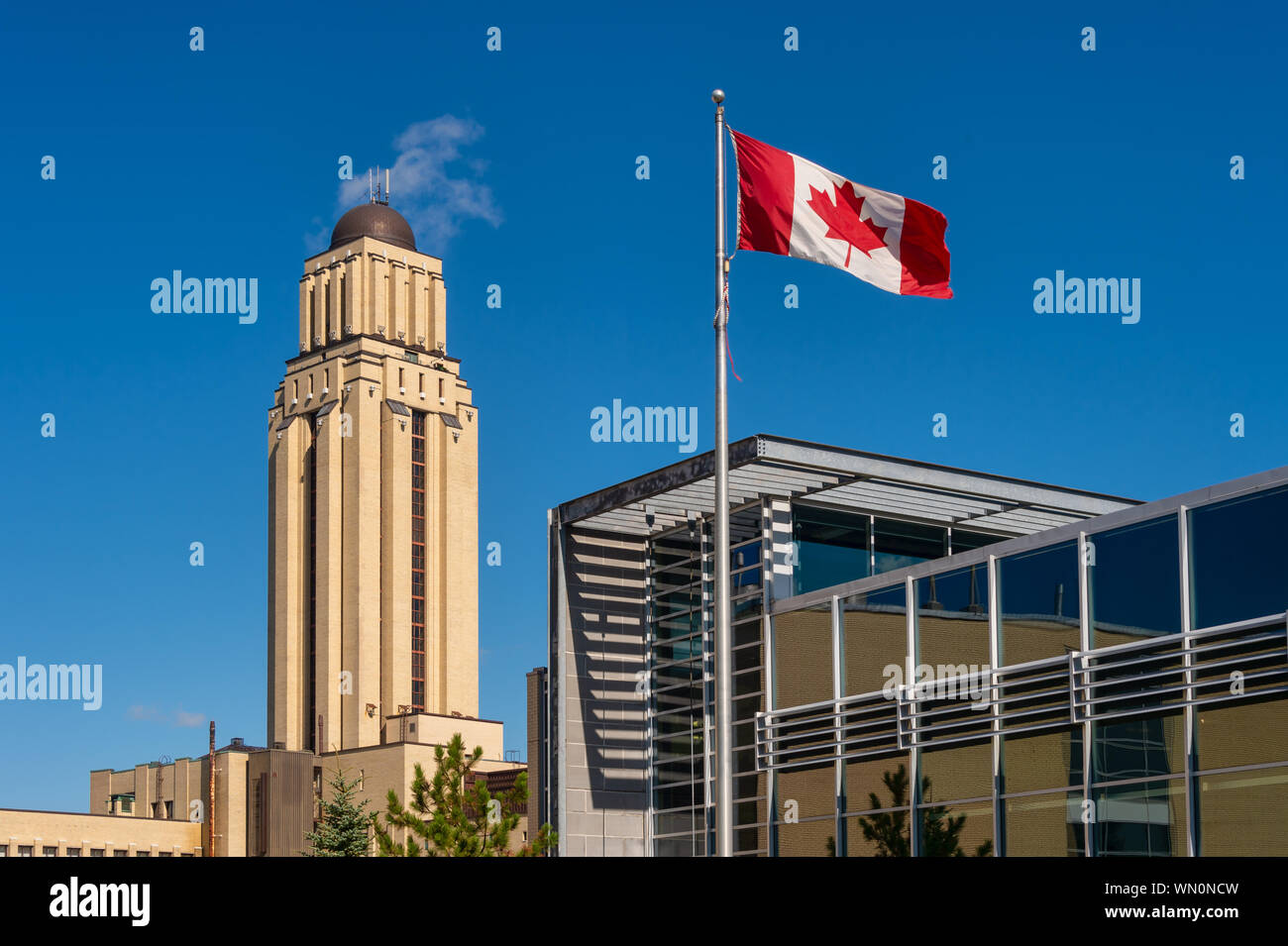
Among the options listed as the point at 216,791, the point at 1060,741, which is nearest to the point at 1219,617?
the point at 1060,741

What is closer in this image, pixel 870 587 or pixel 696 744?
pixel 870 587

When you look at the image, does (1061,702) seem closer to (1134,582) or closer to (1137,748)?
(1137,748)

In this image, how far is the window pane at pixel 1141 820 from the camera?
2217 cm

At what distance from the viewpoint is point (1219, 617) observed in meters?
22.1

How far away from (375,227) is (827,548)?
9398cm

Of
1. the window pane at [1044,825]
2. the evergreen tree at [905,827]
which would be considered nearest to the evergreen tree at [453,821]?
the evergreen tree at [905,827]

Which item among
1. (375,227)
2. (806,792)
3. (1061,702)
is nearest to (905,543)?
(806,792)

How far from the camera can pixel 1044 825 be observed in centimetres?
2448

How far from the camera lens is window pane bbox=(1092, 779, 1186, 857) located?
22172 millimetres

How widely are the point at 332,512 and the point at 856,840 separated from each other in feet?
286
